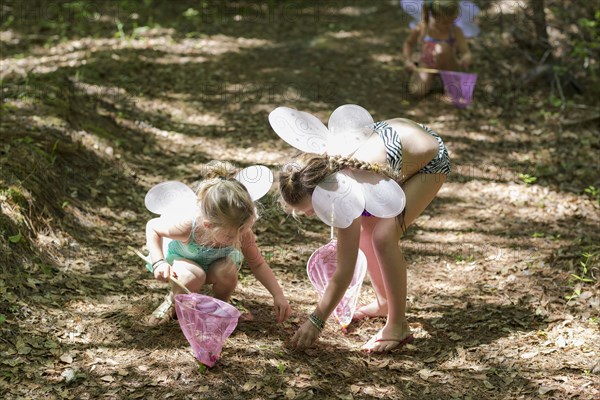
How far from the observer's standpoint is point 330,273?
3.52 meters

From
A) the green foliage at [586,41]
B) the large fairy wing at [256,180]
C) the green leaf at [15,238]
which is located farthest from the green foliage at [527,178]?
the green leaf at [15,238]

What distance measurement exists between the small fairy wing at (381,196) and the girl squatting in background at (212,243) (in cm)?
51

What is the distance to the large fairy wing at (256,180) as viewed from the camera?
301 cm

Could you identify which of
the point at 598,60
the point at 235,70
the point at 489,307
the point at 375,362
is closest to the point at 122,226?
the point at 375,362

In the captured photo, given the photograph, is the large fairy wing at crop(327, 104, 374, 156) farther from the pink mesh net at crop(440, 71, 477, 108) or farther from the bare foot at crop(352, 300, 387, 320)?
the pink mesh net at crop(440, 71, 477, 108)

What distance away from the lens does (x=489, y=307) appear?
3676 millimetres

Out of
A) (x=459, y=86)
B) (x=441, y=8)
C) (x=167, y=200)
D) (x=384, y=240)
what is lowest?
(x=459, y=86)

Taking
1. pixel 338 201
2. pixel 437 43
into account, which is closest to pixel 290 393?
pixel 338 201

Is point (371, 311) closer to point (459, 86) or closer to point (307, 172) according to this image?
point (307, 172)

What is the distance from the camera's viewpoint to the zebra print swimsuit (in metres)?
3.08

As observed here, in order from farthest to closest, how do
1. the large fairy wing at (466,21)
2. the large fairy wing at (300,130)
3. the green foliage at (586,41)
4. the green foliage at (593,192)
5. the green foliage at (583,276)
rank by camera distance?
the large fairy wing at (466,21)
the green foliage at (586,41)
the green foliage at (593,192)
the green foliage at (583,276)
the large fairy wing at (300,130)

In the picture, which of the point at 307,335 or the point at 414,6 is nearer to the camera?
the point at 307,335

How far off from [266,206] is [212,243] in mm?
2042

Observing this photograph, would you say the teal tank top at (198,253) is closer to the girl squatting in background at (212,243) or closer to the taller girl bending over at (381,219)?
the girl squatting in background at (212,243)
